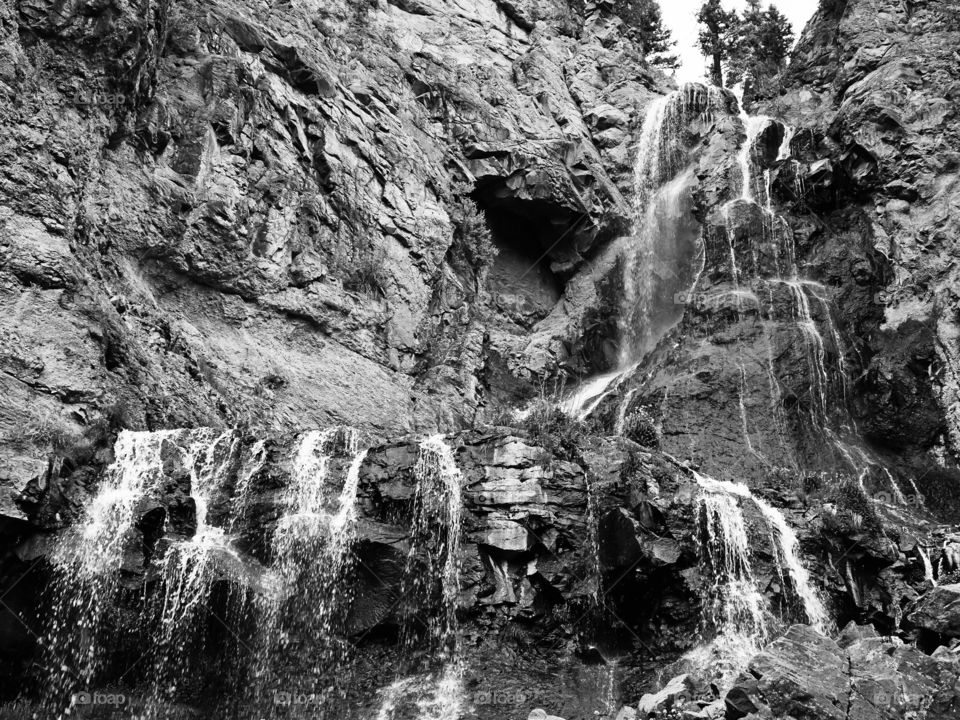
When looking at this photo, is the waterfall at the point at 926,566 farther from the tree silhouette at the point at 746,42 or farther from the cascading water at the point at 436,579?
the tree silhouette at the point at 746,42

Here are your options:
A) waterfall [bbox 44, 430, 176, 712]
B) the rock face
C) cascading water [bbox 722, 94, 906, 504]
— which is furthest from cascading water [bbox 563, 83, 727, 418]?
waterfall [bbox 44, 430, 176, 712]

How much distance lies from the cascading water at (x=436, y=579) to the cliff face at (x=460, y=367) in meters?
0.06

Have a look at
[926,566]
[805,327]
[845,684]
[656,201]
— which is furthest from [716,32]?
[845,684]

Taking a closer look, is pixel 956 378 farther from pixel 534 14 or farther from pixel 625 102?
pixel 534 14

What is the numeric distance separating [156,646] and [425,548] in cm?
421

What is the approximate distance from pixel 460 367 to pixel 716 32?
29337 mm

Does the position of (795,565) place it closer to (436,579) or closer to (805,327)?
(436,579)

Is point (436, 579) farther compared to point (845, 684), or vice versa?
point (436, 579)

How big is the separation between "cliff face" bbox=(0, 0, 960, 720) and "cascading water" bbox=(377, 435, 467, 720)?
57 millimetres

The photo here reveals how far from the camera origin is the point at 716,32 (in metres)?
40.3

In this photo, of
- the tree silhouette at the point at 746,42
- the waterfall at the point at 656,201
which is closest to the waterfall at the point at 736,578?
the waterfall at the point at 656,201

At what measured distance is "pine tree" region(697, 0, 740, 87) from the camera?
39969 millimetres

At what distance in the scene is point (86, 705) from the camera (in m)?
10.2

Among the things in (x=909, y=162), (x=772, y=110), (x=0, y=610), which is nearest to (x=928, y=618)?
(x=0, y=610)
